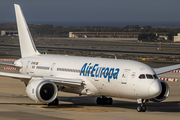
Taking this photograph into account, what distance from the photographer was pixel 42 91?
29672 mm

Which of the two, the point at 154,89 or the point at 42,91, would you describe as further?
the point at 42,91

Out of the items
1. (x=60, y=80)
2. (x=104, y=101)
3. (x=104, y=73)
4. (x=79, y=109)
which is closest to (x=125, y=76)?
(x=104, y=73)

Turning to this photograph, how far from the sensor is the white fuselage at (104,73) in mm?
27594

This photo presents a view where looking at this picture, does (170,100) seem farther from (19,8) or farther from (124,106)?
(19,8)

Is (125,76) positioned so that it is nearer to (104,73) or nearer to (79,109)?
(104,73)

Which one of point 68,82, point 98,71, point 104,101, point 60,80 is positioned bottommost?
point 104,101

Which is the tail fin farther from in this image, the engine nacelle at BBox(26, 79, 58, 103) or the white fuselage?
the engine nacelle at BBox(26, 79, 58, 103)

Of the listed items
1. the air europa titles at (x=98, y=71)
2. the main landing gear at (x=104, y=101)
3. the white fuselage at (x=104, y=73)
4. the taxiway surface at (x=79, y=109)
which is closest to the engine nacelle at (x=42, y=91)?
the taxiway surface at (x=79, y=109)

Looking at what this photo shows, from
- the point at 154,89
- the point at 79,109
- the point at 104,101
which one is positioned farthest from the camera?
the point at 104,101

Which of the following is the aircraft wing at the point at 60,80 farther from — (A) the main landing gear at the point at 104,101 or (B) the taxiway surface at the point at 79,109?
(A) the main landing gear at the point at 104,101

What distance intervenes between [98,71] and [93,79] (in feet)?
2.91

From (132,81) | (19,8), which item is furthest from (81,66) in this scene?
(19,8)

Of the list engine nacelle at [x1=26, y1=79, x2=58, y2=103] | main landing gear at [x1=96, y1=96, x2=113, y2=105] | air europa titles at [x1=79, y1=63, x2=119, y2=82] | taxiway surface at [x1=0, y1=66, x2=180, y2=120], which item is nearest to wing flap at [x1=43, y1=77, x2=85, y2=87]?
air europa titles at [x1=79, y1=63, x2=119, y2=82]

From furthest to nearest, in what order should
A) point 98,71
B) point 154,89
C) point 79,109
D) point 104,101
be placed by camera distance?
point 104,101, point 98,71, point 79,109, point 154,89
